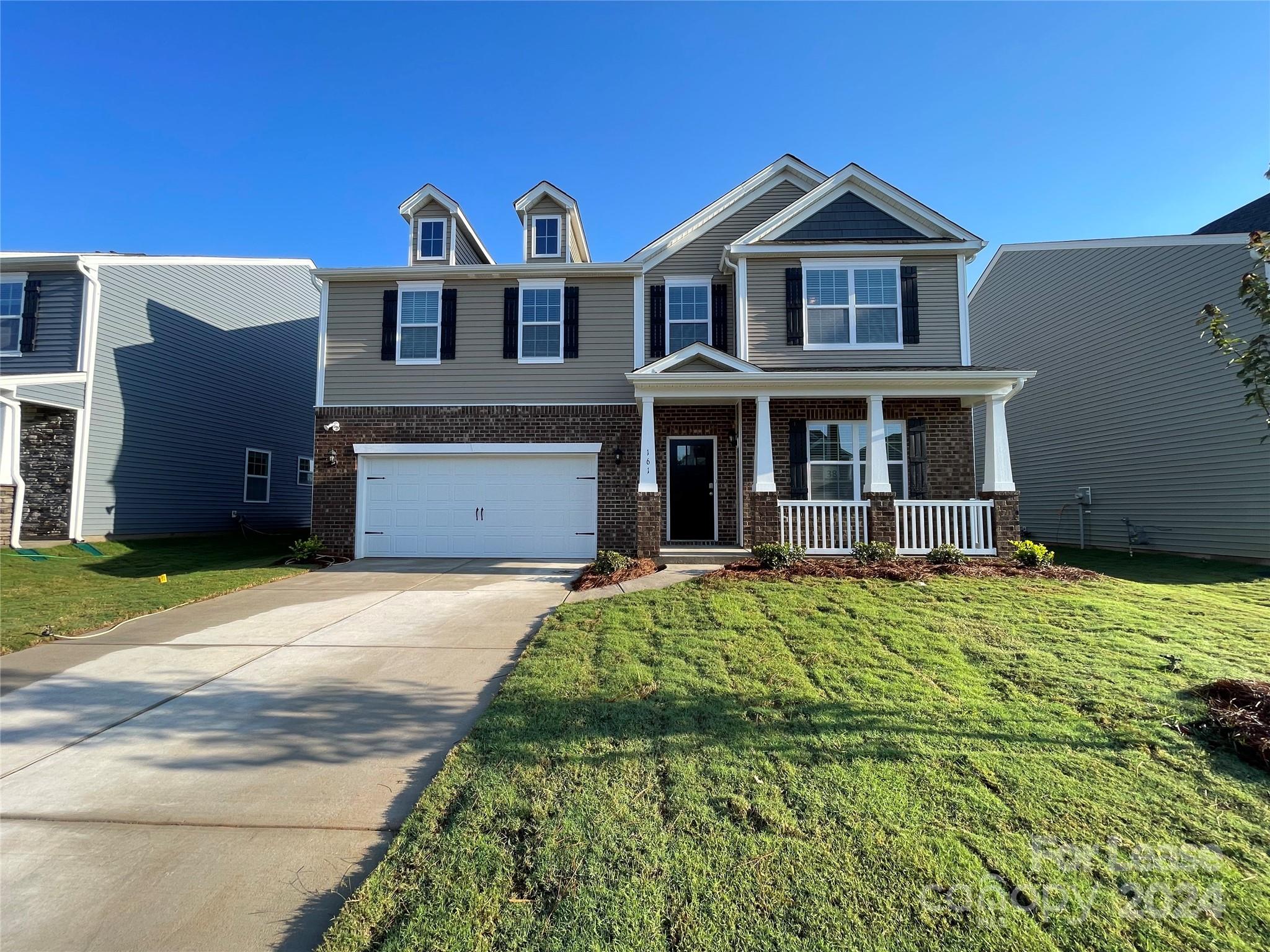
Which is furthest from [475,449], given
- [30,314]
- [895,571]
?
[30,314]

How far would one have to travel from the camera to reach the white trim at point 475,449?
1171 cm

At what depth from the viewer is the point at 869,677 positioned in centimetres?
441

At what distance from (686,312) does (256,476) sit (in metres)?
13.1

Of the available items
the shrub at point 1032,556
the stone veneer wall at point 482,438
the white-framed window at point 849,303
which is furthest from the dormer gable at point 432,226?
the shrub at point 1032,556

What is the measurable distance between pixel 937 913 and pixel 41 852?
4005mm

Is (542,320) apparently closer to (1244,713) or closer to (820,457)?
(820,457)

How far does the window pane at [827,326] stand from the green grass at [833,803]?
7.20 m

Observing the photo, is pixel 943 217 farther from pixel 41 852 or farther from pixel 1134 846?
pixel 41 852

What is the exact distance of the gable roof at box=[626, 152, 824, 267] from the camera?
40.6 ft

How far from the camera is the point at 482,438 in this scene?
38.8 feet

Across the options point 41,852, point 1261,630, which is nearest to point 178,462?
point 41,852

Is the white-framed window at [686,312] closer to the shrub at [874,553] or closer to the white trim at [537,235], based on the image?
the white trim at [537,235]

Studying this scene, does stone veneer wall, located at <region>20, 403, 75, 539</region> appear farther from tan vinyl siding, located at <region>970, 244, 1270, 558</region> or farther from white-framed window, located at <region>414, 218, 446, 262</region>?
tan vinyl siding, located at <region>970, 244, 1270, 558</region>

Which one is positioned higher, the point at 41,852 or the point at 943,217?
the point at 943,217
